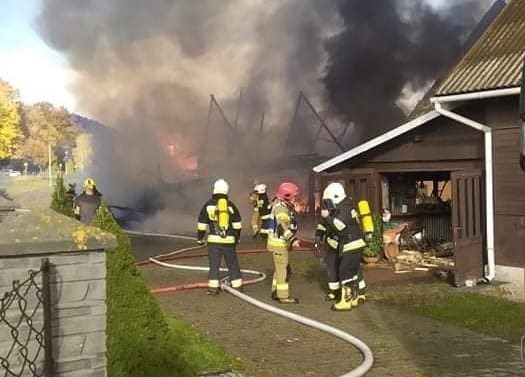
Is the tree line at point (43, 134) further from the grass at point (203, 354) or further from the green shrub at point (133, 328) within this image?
the green shrub at point (133, 328)

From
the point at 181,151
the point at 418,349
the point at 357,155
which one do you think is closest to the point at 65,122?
the point at 181,151

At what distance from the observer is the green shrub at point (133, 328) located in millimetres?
4348

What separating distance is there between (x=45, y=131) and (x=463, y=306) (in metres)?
59.4

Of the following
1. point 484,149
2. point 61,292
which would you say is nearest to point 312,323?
point 61,292

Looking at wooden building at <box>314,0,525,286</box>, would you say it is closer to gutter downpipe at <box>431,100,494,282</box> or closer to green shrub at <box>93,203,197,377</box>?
gutter downpipe at <box>431,100,494,282</box>

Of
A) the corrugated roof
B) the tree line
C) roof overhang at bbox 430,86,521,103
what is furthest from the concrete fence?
the tree line

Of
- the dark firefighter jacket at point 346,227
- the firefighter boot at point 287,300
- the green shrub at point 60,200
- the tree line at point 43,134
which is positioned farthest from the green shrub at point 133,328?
the tree line at point 43,134

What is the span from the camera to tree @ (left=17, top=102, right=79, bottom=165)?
202ft

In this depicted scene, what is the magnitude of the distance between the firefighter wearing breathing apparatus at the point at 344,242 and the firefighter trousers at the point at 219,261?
1525 mm

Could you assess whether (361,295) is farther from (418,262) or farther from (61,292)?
(61,292)

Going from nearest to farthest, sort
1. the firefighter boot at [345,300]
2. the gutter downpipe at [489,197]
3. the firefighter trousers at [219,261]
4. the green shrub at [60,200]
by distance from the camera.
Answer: the firefighter boot at [345,300] → the green shrub at [60,200] → the firefighter trousers at [219,261] → the gutter downpipe at [489,197]

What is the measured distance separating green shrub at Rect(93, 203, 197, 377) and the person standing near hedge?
4779mm

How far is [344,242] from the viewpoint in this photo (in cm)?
941

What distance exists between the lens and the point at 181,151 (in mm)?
29438
